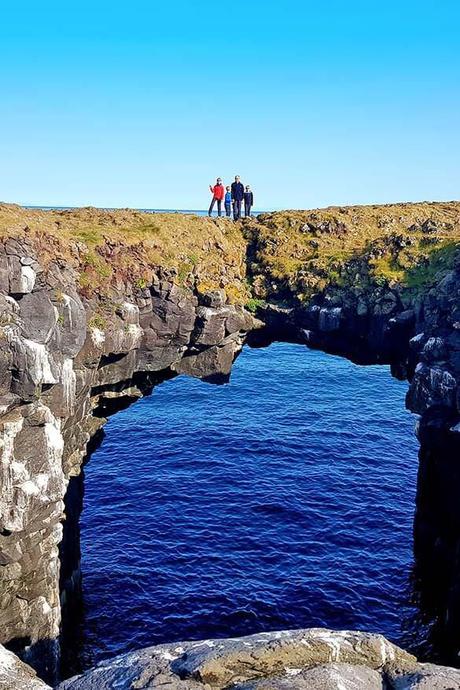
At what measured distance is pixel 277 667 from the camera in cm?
1381

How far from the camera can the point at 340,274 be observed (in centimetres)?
4303

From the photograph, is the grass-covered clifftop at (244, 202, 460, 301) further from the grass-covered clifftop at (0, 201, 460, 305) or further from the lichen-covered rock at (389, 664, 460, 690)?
the lichen-covered rock at (389, 664, 460, 690)

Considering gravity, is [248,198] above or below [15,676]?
above

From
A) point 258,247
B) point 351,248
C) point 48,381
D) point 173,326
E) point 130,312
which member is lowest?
point 48,381

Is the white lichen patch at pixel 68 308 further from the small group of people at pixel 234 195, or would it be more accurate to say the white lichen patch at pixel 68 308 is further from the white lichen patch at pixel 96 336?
the small group of people at pixel 234 195

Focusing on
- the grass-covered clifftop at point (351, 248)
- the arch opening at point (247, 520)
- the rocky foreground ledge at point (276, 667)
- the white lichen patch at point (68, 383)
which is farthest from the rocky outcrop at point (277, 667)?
the grass-covered clifftop at point (351, 248)

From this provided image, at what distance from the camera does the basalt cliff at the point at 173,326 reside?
27484mm

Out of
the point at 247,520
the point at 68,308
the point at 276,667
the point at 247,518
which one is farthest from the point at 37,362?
the point at 247,518

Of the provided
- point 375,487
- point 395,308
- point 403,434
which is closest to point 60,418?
point 395,308

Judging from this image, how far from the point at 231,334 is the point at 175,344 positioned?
14.8 ft

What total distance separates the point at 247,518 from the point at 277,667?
31884 millimetres

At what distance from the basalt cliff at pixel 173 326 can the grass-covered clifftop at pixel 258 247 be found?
125mm

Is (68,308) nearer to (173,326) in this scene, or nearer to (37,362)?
(37,362)

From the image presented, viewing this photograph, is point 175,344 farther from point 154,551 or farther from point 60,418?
point 154,551
